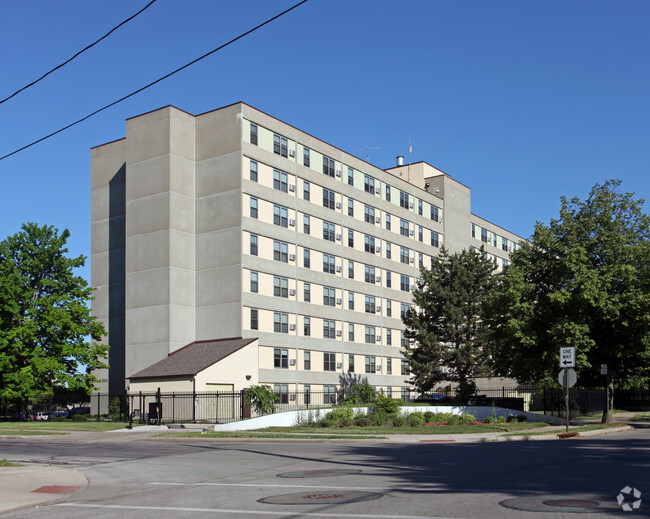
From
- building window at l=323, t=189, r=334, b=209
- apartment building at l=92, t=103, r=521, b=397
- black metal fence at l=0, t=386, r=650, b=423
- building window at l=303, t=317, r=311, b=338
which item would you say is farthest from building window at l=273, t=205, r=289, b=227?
black metal fence at l=0, t=386, r=650, b=423

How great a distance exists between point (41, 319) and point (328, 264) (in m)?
23.7

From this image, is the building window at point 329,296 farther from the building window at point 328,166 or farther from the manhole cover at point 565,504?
the manhole cover at point 565,504

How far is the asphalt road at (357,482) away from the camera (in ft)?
34.2

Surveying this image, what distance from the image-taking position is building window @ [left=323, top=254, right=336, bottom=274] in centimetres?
6266

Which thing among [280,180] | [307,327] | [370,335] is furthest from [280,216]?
[370,335]

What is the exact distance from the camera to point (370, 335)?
68.2 meters

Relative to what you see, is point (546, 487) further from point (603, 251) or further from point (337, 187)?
point (337, 187)

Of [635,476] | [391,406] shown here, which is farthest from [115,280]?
[635,476]

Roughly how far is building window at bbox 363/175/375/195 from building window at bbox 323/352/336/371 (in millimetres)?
16431

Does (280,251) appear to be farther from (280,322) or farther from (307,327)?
(307,327)

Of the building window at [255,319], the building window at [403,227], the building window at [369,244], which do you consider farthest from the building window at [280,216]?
the building window at [403,227]

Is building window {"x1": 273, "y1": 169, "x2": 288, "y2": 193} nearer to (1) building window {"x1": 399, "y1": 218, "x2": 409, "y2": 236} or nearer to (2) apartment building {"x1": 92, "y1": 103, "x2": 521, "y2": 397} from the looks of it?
(2) apartment building {"x1": 92, "y1": 103, "x2": 521, "y2": 397}

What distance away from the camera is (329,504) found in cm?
1091

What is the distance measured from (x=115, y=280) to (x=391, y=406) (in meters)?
30.7
